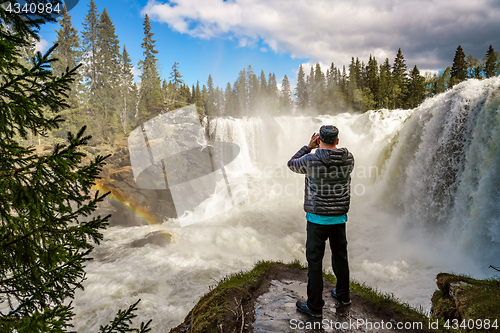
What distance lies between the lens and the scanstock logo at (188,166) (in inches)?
923

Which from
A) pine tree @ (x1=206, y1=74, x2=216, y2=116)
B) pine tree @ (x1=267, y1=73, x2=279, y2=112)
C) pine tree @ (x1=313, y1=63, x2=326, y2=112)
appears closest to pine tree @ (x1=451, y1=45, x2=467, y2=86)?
pine tree @ (x1=313, y1=63, x2=326, y2=112)

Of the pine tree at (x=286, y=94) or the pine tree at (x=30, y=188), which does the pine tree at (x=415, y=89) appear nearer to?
the pine tree at (x=286, y=94)

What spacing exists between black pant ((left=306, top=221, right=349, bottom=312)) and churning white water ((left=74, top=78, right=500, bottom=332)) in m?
5.22

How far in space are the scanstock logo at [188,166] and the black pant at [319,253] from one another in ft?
55.8

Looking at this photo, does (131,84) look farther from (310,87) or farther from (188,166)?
(310,87)

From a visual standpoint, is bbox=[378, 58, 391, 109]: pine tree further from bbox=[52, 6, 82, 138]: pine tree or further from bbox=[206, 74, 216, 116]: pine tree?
bbox=[52, 6, 82, 138]: pine tree

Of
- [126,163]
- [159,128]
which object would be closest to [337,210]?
[126,163]

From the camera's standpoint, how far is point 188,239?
48.8 feet

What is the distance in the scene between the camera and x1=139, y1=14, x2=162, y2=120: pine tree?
35.6m

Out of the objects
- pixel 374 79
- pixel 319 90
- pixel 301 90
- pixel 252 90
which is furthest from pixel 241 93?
pixel 374 79

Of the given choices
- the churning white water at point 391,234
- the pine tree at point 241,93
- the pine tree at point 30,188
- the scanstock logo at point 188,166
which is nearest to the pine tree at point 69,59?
the scanstock logo at point 188,166

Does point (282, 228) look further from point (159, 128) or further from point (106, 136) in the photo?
point (106, 136)

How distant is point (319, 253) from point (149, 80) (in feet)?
131

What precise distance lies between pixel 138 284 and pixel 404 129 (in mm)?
16437
